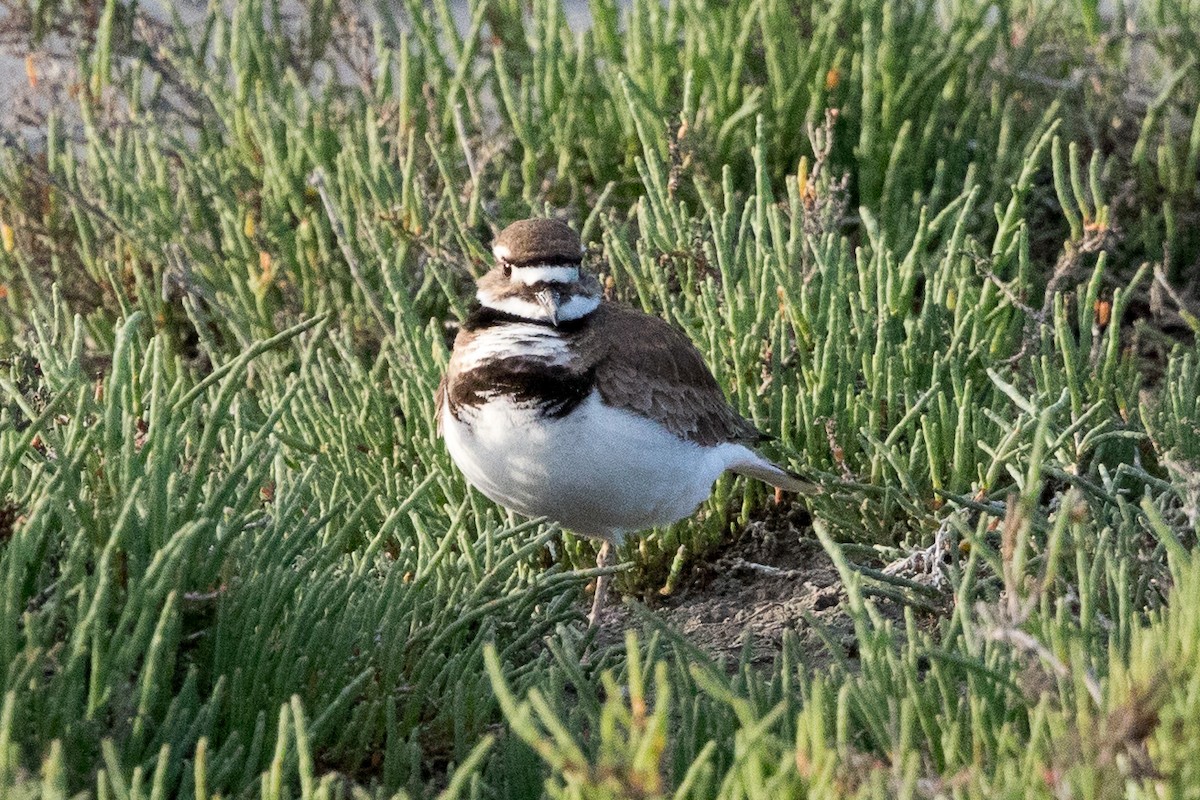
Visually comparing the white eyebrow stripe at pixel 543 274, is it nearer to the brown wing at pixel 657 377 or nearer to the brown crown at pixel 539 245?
the brown crown at pixel 539 245

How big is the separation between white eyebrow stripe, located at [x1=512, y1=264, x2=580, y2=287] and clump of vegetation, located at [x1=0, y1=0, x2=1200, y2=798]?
0.55 m

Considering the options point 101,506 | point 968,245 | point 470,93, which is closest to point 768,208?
point 968,245

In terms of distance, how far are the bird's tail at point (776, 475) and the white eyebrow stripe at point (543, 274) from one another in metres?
0.63

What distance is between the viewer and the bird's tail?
4.09 meters

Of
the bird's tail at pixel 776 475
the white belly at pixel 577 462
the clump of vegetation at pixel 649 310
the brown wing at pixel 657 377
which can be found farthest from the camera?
the bird's tail at pixel 776 475

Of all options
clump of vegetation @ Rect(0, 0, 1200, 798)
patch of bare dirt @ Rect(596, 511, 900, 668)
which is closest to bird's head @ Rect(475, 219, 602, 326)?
clump of vegetation @ Rect(0, 0, 1200, 798)

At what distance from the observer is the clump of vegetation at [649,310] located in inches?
95.4

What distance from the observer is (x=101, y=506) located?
2760 millimetres

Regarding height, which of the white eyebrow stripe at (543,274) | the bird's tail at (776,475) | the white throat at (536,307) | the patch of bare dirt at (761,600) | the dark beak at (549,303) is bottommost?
the patch of bare dirt at (761,600)

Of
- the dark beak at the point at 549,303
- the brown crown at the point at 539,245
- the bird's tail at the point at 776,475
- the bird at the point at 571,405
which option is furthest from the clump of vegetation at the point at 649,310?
the brown crown at the point at 539,245

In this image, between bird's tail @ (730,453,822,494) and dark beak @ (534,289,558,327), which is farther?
bird's tail @ (730,453,822,494)

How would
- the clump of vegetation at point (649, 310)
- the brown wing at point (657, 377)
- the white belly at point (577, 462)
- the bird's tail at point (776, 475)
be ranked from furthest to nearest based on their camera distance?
1. the bird's tail at point (776, 475)
2. the brown wing at point (657, 377)
3. the white belly at point (577, 462)
4. the clump of vegetation at point (649, 310)

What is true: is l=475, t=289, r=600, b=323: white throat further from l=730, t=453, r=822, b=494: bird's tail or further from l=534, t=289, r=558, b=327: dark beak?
l=730, t=453, r=822, b=494: bird's tail

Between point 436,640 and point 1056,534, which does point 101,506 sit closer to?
point 436,640
